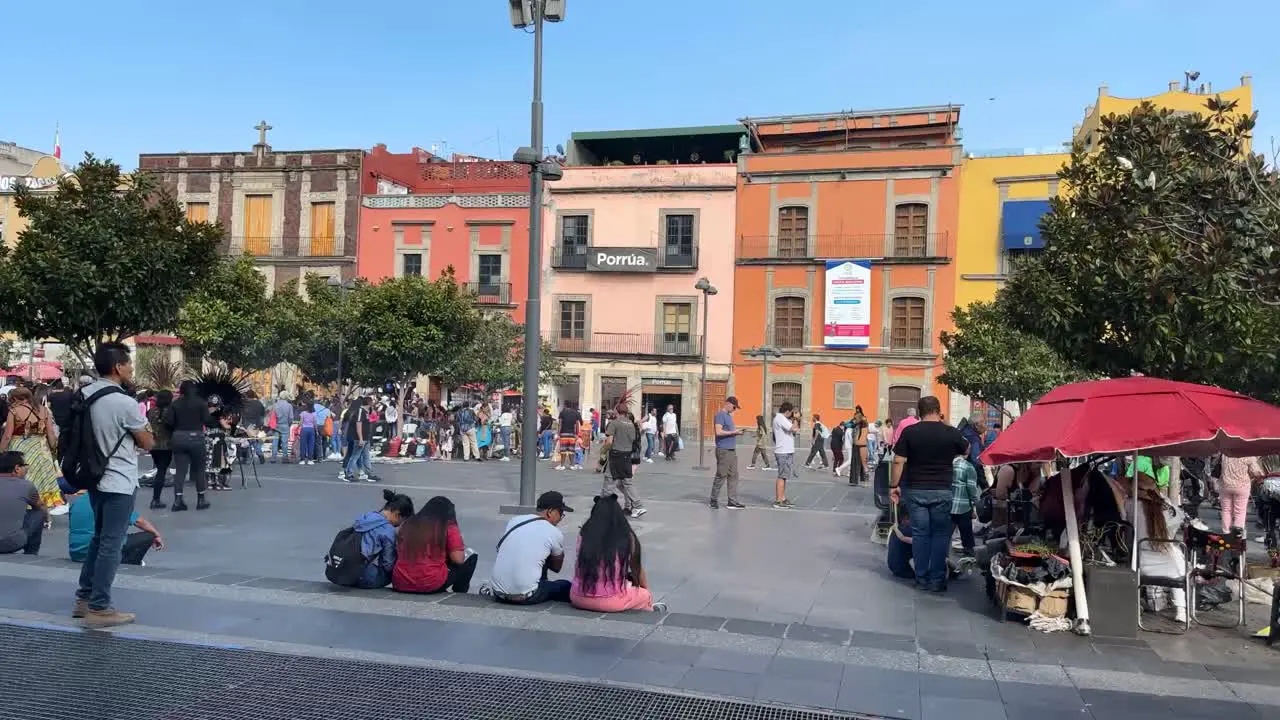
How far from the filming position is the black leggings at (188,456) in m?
12.2

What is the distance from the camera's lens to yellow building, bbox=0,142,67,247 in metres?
42.0

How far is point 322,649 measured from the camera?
583 centimetres

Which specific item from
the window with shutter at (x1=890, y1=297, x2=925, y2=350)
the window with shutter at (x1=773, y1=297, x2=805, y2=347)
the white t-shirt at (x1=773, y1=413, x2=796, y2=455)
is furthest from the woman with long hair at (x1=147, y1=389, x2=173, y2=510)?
the window with shutter at (x1=890, y1=297, x2=925, y2=350)

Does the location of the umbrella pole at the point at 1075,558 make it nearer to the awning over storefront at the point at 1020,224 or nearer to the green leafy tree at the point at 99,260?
the green leafy tree at the point at 99,260

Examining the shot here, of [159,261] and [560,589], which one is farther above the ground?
[159,261]

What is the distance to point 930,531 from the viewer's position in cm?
830

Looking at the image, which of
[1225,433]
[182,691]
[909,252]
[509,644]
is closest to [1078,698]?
[1225,433]

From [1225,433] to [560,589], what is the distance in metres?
4.40

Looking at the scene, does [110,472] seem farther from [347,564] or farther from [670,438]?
[670,438]

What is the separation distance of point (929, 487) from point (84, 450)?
6.03 m

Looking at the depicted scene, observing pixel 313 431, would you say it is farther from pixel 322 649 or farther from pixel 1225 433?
pixel 1225 433

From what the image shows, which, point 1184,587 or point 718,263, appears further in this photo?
point 718,263

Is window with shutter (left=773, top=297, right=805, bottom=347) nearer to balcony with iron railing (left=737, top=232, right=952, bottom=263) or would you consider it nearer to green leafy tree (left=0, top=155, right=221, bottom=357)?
balcony with iron railing (left=737, top=232, right=952, bottom=263)

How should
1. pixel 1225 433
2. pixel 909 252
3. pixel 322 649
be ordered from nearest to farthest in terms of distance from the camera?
pixel 322 649 < pixel 1225 433 < pixel 909 252
